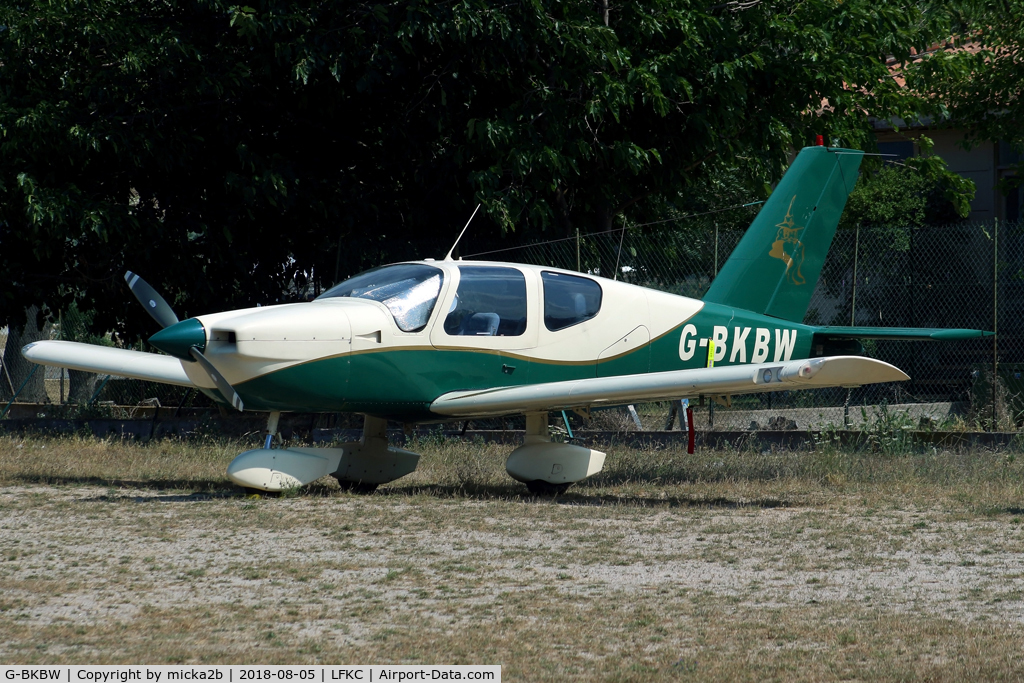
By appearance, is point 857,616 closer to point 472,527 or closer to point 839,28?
point 472,527

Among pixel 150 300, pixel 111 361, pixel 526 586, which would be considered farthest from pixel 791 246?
pixel 111 361

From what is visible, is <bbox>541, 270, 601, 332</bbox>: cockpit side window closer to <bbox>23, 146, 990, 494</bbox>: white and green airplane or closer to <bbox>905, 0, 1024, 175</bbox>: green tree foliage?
<bbox>23, 146, 990, 494</bbox>: white and green airplane

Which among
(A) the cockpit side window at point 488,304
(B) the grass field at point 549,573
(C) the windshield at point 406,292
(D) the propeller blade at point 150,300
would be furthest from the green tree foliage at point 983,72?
(D) the propeller blade at point 150,300

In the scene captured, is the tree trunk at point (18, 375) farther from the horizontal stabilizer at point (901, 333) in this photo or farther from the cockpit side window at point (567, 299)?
the horizontal stabilizer at point (901, 333)

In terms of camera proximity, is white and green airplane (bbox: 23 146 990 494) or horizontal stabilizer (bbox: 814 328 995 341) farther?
horizontal stabilizer (bbox: 814 328 995 341)

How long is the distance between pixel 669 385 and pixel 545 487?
169 centimetres

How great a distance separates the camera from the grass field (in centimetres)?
429

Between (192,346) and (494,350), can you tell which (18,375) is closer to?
(192,346)

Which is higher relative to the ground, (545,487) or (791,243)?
(791,243)

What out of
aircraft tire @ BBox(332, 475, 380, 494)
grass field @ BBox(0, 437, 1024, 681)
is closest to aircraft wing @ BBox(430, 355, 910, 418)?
grass field @ BBox(0, 437, 1024, 681)

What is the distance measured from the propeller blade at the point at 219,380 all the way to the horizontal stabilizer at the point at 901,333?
226 inches

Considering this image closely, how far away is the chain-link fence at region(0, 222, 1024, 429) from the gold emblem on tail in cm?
138

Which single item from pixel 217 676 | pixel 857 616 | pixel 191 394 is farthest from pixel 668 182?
pixel 217 676

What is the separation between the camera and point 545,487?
30.8 ft
